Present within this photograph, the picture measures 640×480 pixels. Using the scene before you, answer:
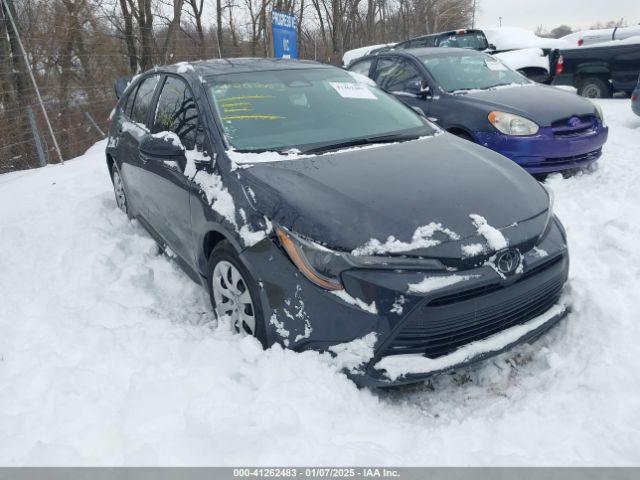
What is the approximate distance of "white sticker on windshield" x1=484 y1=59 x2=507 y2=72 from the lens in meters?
6.52

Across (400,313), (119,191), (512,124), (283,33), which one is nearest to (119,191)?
(119,191)

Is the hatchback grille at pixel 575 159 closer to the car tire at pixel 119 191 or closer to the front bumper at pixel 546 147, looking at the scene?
the front bumper at pixel 546 147

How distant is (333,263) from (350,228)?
0.19m

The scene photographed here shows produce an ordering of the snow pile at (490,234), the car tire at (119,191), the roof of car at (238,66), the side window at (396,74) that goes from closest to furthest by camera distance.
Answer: the snow pile at (490,234) < the roof of car at (238,66) < the car tire at (119,191) < the side window at (396,74)

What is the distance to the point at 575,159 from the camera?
530 centimetres

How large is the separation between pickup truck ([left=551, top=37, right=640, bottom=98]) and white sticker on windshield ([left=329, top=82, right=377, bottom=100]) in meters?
8.55

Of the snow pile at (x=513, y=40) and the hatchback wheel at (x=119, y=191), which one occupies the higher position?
the snow pile at (x=513, y=40)

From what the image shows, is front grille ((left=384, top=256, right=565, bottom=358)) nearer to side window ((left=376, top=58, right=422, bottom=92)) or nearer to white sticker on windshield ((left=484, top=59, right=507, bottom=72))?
side window ((left=376, top=58, right=422, bottom=92))

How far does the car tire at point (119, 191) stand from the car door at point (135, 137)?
0.18m

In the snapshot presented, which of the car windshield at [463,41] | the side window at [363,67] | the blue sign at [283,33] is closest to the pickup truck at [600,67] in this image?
the car windshield at [463,41]

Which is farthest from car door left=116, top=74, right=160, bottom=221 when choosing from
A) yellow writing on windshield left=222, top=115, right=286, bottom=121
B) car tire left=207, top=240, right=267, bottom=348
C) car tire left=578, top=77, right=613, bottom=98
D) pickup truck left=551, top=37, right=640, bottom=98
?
car tire left=578, top=77, right=613, bottom=98

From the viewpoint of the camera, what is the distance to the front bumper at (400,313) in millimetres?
2162

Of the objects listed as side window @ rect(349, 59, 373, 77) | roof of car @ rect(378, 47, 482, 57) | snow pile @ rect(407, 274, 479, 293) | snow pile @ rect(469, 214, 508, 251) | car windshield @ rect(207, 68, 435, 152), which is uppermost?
roof of car @ rect(378, 47, 482, 57)

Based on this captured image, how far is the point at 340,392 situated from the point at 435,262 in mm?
718
